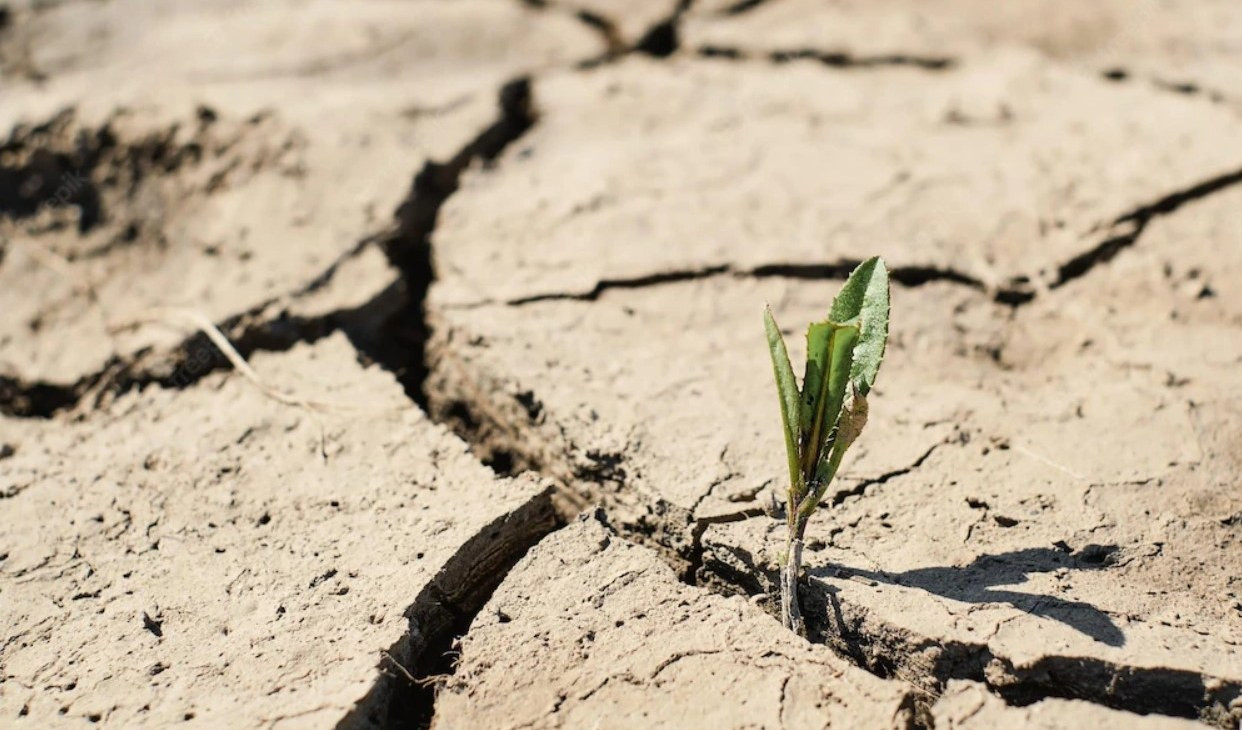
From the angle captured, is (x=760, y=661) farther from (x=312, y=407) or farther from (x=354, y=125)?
(x=354, y=125)

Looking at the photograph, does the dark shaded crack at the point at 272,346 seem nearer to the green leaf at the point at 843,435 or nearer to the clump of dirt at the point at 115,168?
the clump of dirt at the point at 115,168

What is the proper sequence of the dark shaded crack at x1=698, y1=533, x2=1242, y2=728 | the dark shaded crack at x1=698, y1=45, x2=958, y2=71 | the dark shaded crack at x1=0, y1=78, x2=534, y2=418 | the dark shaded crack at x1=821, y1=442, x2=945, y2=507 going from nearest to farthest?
the dark shaded crack at x1=698, y1=533, x2=1242, y2=728
the dark shaded crack at x1=821, y1=442, x2=945, y2=507
the dark shaded crack at x1=0, y1=78, x2=534, y2=418
the dark shaded crack at x1=698, y1=45, x2=958, y2=71

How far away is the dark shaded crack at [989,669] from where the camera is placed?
1.24 meters

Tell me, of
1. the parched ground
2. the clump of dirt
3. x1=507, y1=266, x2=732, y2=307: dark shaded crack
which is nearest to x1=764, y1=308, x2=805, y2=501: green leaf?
the parched ground

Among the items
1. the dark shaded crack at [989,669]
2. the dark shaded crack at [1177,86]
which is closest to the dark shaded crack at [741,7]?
the dark shaded crack at [1177,86]

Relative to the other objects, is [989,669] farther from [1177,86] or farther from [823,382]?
[1177,86]

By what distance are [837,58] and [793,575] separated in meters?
1.95

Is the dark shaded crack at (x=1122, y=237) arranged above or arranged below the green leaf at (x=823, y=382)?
below

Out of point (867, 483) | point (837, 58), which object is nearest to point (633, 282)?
point (867, 483)

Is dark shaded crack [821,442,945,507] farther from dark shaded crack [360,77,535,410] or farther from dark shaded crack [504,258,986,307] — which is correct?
dark shaded crack [360,77,535,410]

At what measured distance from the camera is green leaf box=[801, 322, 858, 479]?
124cm

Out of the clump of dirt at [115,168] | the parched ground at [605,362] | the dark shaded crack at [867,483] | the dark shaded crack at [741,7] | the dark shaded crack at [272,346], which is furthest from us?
the dark shaded crack at [741,7]

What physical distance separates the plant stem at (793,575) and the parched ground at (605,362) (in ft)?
Answer: 0.09

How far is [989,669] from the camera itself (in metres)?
1.29
